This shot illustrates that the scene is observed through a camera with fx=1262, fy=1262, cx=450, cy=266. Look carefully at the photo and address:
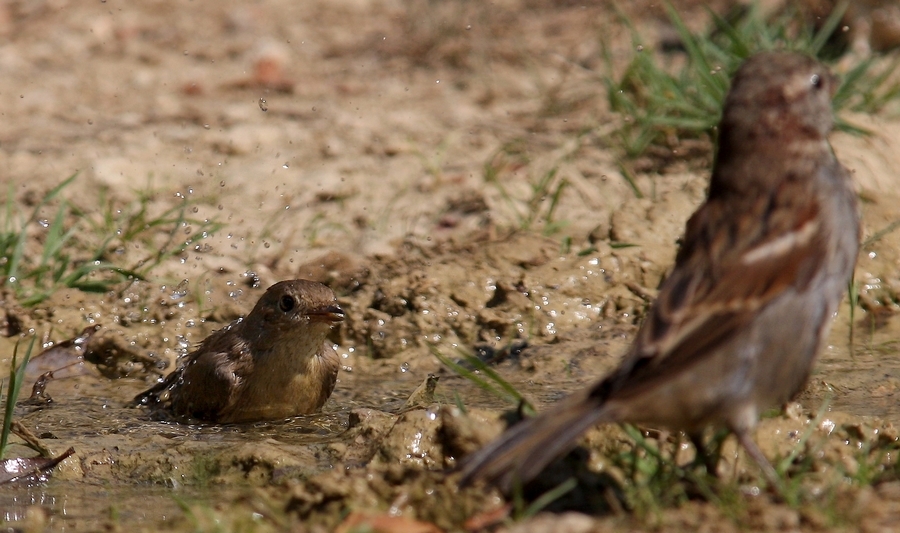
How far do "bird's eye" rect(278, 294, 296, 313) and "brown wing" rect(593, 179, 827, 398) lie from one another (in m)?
3.02

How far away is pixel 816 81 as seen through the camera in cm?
450

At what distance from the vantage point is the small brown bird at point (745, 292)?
3.67 metres

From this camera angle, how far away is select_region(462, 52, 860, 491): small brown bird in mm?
3672

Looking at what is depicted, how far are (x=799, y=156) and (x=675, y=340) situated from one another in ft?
3.36

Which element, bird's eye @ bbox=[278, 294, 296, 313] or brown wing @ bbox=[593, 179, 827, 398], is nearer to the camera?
brown wing @ bbox=[593, 179, 827, 398]

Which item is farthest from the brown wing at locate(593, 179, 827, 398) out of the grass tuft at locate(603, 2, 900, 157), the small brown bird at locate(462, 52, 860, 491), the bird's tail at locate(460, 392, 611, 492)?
the grass tuft at locate(603, 2, 900, 157)

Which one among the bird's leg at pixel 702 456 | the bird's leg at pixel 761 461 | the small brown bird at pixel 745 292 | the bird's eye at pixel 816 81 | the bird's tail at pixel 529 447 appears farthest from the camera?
the bird's eye at pixel 816 81

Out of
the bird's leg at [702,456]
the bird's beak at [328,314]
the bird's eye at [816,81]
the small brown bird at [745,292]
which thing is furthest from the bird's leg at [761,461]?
the bird's beak at [328,314]

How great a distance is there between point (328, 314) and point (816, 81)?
3023 mm

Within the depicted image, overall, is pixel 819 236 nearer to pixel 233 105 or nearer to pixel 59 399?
pixel 59 399

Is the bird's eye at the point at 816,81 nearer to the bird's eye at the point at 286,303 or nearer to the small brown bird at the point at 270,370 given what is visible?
the small brown bird at the point at 270,370

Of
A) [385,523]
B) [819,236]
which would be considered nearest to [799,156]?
[819,236]

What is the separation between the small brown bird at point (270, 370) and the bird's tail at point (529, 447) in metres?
3.07

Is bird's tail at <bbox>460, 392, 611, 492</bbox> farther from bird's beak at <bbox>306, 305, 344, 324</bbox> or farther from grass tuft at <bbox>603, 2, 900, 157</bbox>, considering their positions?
grass tuft at <bbox>603, 2, 900, 157</bbox>
